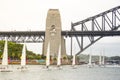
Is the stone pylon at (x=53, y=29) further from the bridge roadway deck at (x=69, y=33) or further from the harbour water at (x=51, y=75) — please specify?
the harbour water at (x=51, y=75)

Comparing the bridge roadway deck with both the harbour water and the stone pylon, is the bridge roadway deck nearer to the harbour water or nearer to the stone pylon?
the stone pylon

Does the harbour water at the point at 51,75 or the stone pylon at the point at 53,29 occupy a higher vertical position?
the stone pylon at the point at 53,29

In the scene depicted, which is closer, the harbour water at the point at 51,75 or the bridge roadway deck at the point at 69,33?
the harbour water at the point at 51,75

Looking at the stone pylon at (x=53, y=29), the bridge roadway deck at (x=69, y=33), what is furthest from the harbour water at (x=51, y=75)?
the stone pylon at (x=53, y=29)

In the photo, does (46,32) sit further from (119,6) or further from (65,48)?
(119,6)

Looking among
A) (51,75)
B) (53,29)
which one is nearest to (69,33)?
(53,29)

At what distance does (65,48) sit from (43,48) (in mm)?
6701

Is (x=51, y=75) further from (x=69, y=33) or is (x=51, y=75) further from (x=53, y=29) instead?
(x=53, y=29)

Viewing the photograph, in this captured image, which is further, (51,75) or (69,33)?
(69,33)

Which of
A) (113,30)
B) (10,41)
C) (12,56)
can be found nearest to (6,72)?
(113,30)

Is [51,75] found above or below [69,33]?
below

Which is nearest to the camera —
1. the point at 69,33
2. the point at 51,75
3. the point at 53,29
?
the point at 51,75

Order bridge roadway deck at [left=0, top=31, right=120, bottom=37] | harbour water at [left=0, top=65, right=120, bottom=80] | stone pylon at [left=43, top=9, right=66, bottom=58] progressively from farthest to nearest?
1. stone pylon at [left=43, top=9, right=66, bottom=58]
2. bridge roadway deck at [left=0, top=31, right=120, bottom=37]
3. harbour water at [left=0, top=65, right=120, bottom=80]

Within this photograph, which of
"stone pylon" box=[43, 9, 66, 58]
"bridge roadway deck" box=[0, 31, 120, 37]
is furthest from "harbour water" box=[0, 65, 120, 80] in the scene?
"stone pylon" box=[43, 9, 66, 58]
